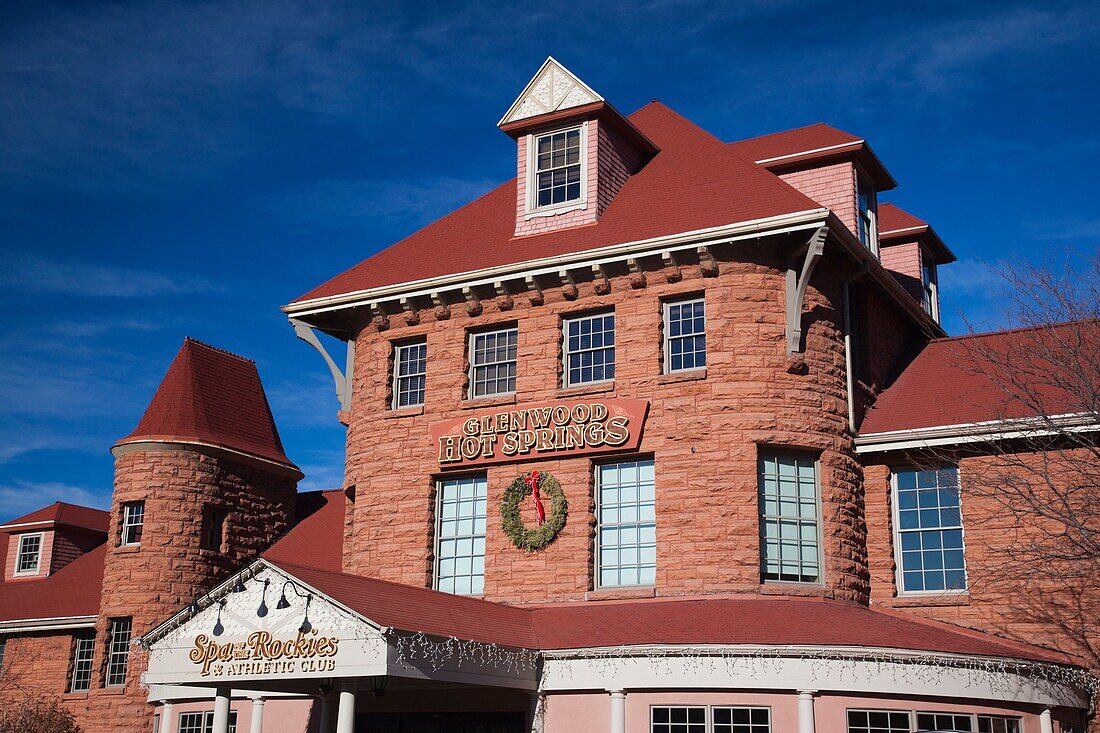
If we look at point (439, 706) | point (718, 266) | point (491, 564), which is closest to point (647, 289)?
point (718, 266)

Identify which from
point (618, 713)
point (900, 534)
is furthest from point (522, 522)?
point (900, 534)

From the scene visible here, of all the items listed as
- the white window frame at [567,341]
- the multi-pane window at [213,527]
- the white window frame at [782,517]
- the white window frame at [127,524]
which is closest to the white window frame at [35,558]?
the white window frame at [127,524]

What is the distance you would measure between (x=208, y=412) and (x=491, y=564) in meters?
13.4

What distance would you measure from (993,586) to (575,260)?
10.2 meters

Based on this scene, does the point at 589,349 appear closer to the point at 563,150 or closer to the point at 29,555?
the point at 563,150

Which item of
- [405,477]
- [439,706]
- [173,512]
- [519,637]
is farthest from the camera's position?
[173,512]

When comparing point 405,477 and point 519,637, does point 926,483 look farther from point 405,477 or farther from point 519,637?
point 405,477

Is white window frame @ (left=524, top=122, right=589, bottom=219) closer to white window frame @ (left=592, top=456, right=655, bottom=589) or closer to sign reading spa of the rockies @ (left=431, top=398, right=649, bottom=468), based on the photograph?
sign reading spa of the rockies @ (left=431, top=398, right=649, bottom=468)

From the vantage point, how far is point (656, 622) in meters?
20.4

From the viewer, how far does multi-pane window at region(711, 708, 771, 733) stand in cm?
1902

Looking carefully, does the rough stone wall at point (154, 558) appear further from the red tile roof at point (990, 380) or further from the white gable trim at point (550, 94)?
the red tile roof at point (990, 380)

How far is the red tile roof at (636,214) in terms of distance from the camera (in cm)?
2348

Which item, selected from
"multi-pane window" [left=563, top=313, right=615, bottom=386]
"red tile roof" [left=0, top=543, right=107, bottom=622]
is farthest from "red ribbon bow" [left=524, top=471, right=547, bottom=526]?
"red tile roof" [left=0, top=543, right=107, bottom=622]

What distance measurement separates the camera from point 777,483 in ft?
74.0
